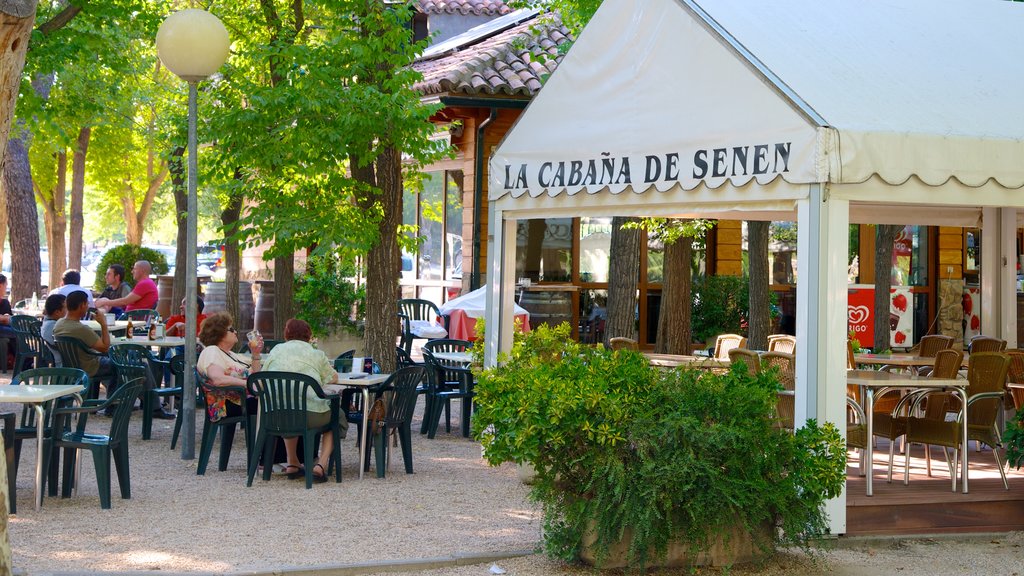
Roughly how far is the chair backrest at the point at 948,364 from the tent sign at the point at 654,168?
2461 mm

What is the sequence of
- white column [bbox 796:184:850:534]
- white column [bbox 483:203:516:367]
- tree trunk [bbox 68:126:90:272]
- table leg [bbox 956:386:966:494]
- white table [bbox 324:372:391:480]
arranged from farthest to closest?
tree trunk [bbox 68:126:90:272] < white column [bbox 483:203:516:367] < white table [bbox 324:372:391:480] < table leg [bbox 956:386:966:494] < white column [bbox 796:184:850:534]

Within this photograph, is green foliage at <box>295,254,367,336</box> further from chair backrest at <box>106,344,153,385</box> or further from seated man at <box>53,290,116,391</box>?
chair backrest at <box>106,344,153,385</box>

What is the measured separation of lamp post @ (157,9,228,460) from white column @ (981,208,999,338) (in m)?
7.00

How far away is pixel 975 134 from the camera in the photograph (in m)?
7.15

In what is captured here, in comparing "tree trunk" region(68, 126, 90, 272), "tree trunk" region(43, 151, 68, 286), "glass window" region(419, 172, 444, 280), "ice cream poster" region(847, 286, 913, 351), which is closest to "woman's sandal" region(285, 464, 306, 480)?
"ice cream poster" region(847, 286, 913, 351)

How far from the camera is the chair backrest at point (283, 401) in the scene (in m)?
8.35

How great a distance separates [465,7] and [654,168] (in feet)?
49.0

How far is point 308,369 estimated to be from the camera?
862cm

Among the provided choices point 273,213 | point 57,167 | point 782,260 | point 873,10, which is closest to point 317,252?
point 273,213

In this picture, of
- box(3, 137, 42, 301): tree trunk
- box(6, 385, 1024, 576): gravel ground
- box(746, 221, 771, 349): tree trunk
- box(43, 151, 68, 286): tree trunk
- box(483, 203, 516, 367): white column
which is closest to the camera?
box(6, 385, 1024, 576): gravel ground

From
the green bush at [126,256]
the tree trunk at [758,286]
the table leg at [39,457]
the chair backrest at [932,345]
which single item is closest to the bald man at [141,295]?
the tree trunk at [758,286]

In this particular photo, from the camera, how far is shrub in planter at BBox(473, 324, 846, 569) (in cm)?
583

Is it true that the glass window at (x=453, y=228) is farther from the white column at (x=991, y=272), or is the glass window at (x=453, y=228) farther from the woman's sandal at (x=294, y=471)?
the woman's sandal at (x=294, y=471)

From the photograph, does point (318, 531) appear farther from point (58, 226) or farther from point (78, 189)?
point (78, 189)
